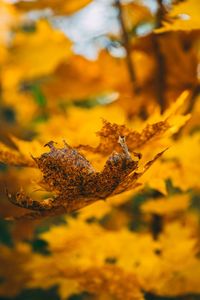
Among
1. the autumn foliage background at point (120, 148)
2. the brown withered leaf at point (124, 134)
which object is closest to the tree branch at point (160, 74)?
the autumn foliage background at point (120, 148)

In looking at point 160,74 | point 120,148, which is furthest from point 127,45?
point 120,148

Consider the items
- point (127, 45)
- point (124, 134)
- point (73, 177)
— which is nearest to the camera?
point (73, 177)

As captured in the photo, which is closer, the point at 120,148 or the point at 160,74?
the point at 120,148

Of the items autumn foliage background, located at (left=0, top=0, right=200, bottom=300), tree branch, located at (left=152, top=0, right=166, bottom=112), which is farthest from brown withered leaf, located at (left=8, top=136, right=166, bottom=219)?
tree branch, located at (left=152, top=0, right=166, bottom=112)

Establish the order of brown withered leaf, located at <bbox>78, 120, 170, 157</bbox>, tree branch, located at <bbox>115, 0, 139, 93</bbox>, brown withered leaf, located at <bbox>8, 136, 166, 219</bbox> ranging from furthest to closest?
tree branch, located at <bbox>115, 0, 139, 93</bbox>, brown withered leaf, located at <bbox>78, 120, 170, 157</bbox>, brown withered leaf, located at <bbox>8, 136, 166, 219</bbox>

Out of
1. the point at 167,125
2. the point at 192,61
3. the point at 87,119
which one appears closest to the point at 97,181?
the point at 167,125

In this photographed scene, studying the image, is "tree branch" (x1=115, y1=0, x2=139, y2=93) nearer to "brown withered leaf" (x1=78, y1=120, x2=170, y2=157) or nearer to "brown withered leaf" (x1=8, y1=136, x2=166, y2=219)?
"brown withered leaf" (x1=78, y1=120, x2=170, y2=157)

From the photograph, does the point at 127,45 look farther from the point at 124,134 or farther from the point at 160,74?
the point at 124,134

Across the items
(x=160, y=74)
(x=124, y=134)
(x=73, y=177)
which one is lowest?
(x=73, y=177)

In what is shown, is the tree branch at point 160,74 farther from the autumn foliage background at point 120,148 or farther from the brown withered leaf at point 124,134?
the brown withered leaf at point 124,134
